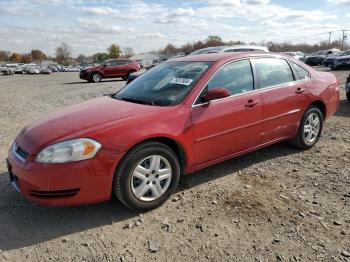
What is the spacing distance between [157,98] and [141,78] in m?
0.93

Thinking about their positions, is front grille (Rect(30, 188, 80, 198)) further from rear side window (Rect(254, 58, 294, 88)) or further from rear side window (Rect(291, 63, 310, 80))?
rear side window (Rect(291, 63, 310, 80))

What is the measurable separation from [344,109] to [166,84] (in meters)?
5.83

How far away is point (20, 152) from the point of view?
3582 mm

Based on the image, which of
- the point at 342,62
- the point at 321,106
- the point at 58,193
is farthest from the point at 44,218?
the point at 342,62

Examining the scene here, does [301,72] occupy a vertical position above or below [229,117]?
above

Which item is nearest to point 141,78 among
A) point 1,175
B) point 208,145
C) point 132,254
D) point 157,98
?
point 157,98

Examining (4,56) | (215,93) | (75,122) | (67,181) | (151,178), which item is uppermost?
(215,93)

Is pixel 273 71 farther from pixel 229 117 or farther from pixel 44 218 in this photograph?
pixel 44 218

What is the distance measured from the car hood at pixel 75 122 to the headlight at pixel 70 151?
0.07 metres

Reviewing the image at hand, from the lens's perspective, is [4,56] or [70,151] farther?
[4,56]

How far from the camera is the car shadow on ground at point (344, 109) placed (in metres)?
7.90

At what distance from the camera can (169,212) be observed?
3684mm

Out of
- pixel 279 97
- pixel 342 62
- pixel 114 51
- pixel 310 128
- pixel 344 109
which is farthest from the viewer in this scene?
pixel 114 51

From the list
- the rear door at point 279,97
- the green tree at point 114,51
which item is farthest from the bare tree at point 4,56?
the rear door at point 279,97
